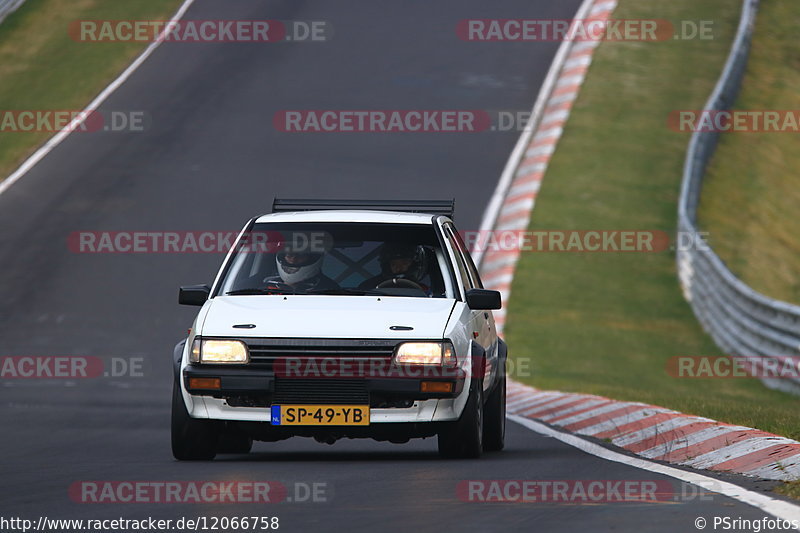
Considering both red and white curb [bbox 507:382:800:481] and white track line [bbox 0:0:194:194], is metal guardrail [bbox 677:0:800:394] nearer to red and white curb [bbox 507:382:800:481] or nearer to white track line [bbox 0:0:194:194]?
red and white curb [bbox 507:382:800:481]

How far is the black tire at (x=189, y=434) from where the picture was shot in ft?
31.5

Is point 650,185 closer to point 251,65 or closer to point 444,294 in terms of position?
point 251,65

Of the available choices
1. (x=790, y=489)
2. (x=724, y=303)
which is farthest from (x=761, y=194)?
(x=790, y=489)

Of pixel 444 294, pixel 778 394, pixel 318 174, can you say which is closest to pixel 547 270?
pixel 318 174

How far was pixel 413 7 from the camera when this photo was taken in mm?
35844

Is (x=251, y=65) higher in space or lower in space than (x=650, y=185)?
higher

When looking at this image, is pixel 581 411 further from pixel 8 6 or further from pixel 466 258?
pixel 8 6

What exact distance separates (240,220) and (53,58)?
1049 centimetres

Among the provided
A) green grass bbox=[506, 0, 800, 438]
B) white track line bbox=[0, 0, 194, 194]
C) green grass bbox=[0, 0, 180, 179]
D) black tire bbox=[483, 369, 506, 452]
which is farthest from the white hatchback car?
green grass bbox=[0, 0, 180, 179]

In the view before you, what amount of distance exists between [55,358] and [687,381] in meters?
7.84

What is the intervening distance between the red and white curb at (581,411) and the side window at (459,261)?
159 centimetres

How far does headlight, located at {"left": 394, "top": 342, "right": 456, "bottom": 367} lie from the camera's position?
30.7ft

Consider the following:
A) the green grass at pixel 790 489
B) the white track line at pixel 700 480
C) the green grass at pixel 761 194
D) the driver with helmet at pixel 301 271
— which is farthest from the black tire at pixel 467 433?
the green grass at pixel 761 194

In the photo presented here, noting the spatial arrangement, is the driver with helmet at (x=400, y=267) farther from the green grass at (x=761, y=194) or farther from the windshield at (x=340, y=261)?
the green grass at (x=761, y=194)
